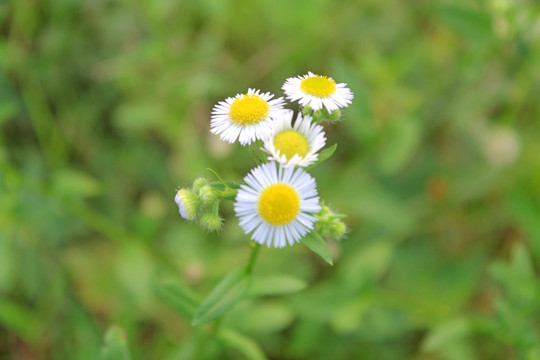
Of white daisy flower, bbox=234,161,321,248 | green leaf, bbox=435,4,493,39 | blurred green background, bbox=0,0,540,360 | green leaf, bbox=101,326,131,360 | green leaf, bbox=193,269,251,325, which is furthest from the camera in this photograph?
green leaf, bbox=435,4,493,39

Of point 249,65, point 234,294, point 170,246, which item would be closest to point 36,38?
point 249,65

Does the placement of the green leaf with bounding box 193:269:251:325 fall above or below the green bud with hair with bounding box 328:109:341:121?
A: below

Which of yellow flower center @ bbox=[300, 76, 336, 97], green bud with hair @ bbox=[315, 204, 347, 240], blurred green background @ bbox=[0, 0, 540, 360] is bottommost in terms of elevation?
Result: green bud with hair @ bbox=[315, 204, 347, 240]

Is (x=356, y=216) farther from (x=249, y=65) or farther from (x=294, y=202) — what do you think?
(x=294, y=202)

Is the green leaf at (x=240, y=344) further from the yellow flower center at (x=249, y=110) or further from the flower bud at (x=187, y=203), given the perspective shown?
the yellow flower center at (x=249, y=110)

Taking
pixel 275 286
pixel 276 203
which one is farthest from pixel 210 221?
pixel 275 286

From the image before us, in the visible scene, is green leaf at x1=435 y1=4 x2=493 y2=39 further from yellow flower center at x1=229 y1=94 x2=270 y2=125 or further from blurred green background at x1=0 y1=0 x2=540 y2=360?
Result: yellow flower center at x1=229 y1=94 x2=270 y2=125

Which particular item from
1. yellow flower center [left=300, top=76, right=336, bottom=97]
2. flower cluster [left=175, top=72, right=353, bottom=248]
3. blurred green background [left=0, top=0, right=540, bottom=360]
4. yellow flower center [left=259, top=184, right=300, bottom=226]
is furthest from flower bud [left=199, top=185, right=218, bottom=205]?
blurred green background [left=0, top=0, right=540, bottom=360]

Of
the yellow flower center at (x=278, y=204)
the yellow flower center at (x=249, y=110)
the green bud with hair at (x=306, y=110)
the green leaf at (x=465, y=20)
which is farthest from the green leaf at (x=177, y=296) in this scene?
the green leaf at (x=465, y=20)
